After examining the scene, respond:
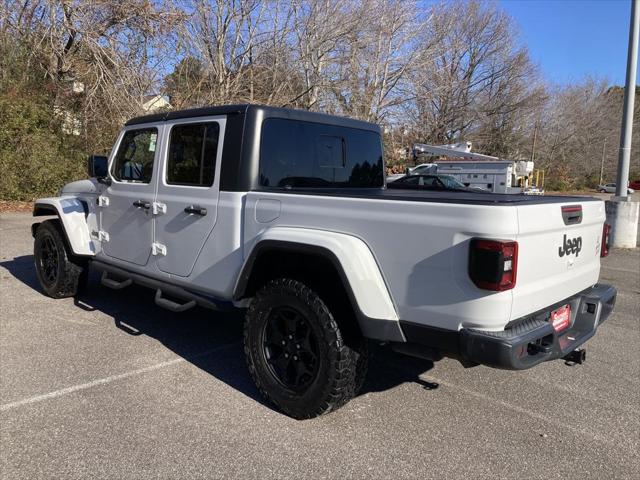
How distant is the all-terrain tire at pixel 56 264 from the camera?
5645 mm

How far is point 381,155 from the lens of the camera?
4.89m

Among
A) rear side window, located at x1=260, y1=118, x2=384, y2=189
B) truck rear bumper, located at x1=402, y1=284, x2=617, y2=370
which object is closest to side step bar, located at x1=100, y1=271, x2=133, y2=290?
rear side window, located at x1=260, y1=118, x2=384, y2=189

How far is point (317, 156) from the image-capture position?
411 cm

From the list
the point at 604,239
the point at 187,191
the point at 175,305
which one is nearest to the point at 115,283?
the point at 175,305

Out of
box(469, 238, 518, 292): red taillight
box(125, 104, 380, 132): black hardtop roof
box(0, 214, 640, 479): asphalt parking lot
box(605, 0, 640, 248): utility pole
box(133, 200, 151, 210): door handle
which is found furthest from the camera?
box(605, 0, 640, 248): utility pole

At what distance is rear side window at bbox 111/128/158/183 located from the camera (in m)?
4.50

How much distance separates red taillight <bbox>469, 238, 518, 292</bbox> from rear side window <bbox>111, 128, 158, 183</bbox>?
116 inches

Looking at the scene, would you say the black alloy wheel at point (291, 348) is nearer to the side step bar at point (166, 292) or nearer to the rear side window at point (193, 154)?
the side step bar at point (166, 292)

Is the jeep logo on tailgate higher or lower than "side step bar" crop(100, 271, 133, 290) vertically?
higher

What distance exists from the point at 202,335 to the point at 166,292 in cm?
82

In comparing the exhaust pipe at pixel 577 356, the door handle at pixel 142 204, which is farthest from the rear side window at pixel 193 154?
the exhaust pipe at pixel 577 356

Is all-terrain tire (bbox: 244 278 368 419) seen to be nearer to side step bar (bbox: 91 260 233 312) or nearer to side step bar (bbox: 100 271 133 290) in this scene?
side step bar (bbox: 91 260 233 312)

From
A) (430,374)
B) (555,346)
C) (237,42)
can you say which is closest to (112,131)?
(237,42)

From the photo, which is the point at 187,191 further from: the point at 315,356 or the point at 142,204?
the point at 315,356
